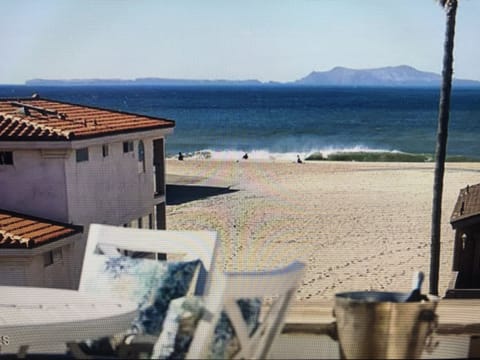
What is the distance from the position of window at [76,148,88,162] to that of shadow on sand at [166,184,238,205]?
32.7ft

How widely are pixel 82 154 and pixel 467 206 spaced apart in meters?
4.40

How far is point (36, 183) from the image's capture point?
6.50 metres

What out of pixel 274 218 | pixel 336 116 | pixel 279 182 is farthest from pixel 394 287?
pixel 336 116

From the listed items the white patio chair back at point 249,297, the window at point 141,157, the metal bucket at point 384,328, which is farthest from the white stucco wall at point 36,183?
the metal bucket at point 384,328

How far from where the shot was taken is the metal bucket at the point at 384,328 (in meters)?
1.68

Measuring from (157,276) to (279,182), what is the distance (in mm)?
19196

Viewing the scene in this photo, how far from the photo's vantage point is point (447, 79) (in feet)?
24.0

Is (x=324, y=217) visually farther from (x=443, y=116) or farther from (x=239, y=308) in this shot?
(x=239, y=308)

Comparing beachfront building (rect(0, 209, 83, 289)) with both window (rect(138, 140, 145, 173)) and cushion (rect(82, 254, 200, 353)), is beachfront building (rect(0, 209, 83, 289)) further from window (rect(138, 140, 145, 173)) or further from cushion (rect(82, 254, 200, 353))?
cushion (rect(82, 254, 200, 353))

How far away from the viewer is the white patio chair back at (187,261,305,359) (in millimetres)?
1584

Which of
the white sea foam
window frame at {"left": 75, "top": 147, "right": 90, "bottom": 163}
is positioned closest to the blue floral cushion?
window frame at {"left": 75, "top": 147, "right": 90, "bottom": 163}

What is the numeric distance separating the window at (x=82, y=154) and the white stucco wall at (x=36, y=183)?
0.89ft

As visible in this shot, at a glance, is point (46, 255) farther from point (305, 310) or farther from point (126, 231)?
point (305, 310)

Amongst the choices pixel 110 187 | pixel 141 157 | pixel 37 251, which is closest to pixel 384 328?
pixel 37 251
